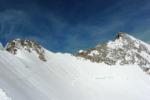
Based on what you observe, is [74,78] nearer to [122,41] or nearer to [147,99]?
[147,99]

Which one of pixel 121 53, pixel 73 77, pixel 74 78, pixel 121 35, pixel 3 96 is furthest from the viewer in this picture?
pixel 121 35

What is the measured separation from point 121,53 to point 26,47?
82.9 ft

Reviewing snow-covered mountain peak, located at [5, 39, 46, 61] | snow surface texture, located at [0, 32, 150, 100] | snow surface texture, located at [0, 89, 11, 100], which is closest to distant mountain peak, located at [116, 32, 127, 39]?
snow surface texture, located at [0, 32, 150, 100]

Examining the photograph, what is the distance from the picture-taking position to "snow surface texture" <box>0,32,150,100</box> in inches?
1339

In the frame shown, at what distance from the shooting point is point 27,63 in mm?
39469

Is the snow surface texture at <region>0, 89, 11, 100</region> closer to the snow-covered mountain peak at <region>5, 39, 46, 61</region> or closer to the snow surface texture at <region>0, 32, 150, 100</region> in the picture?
the snow surface texture at <region>0, 32, 150, 100</region>

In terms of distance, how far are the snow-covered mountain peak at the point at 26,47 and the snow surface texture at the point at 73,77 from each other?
41 centimetres

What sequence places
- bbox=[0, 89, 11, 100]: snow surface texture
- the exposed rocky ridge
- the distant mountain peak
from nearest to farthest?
bbox=[0, 89, 11, 100]: snow surface texture < the exposed rocky ridge < the distant mountain peak

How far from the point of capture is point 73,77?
45.9 metres

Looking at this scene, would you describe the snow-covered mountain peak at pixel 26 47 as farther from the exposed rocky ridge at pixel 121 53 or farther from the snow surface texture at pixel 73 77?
the exposed rocky ridge at pixel 121 53

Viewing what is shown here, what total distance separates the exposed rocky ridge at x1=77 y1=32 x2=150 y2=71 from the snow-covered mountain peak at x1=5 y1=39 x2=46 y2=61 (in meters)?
14.1

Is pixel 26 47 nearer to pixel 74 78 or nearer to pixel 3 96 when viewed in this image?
pixel 74 78

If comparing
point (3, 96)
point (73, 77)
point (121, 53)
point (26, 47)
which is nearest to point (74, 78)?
point (73, 77)

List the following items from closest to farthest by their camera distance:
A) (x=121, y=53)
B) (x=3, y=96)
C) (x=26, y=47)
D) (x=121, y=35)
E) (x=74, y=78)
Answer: (x=3, y=96) < (x=26, y=47) < (x=74, y=78) < (x=121, y=53) < (x=121, y=35)
